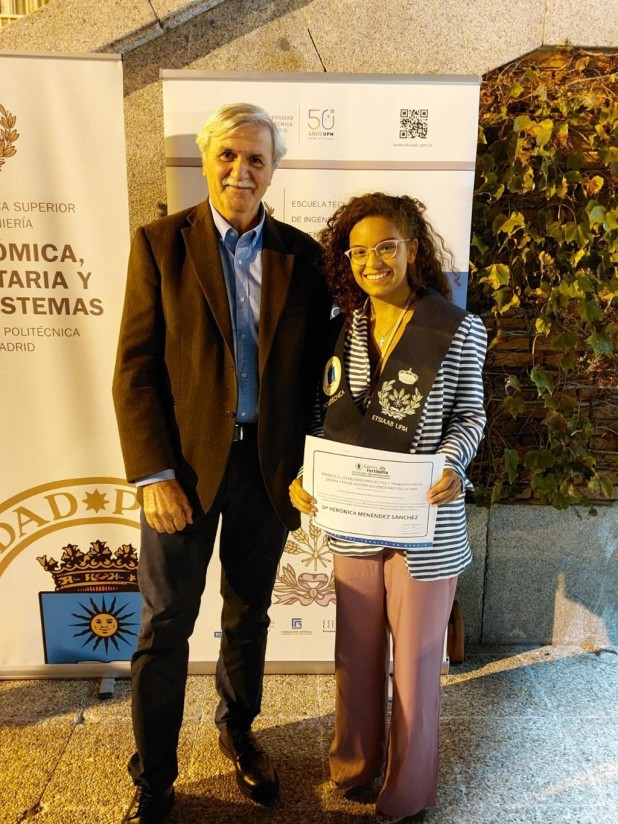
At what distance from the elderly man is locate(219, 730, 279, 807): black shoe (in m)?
0.28

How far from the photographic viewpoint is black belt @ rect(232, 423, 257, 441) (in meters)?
1.77

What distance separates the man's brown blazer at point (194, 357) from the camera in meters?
1.69

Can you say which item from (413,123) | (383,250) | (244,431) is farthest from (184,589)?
(413,123)

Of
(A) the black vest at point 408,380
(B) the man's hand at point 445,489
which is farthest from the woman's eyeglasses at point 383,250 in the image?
(B) the man's hand at point 445,489

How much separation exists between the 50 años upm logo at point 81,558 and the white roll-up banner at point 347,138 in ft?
4.07

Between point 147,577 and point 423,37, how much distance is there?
7.57 feet

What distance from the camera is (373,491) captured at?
1.63 metres

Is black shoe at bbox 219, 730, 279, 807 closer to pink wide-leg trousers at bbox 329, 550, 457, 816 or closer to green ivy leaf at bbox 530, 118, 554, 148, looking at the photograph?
pink wide-leg trousers at bbox 329, 550, 457, 816

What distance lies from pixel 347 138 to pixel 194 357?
1162mm

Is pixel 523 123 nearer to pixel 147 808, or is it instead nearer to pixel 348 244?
pixel 348 244

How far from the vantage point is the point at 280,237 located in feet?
6.01

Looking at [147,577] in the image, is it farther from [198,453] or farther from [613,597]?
[613,597]

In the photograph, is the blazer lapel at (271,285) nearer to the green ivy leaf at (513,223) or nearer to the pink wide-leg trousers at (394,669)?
the pink wide-leg trousers at (394,669)

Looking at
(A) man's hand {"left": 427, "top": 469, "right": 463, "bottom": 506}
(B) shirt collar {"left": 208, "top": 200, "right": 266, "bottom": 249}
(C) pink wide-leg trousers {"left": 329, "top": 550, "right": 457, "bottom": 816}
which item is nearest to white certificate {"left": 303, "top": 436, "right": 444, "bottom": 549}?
(A) man's hand {"left": 427, "top": 469, "right": 463, "bottom": 506}
